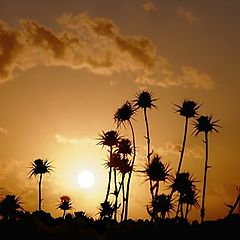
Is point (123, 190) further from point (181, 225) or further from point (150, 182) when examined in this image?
point (181, 225)

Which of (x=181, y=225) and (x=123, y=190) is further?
(x=123, y=190)

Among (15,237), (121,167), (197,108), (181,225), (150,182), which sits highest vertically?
(197,108)

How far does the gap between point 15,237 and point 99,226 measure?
228 centimetres

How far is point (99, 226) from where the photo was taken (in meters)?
15.2

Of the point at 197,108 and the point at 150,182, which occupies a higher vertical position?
the point at 197,108

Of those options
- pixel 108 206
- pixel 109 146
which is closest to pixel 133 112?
pixel 109 146

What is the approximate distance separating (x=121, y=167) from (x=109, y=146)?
1.98 metres

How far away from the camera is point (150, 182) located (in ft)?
106

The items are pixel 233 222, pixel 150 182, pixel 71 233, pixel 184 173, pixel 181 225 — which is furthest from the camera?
pixel 184 173

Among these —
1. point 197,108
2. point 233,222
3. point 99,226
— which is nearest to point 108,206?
point 197,108

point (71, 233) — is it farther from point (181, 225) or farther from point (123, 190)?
point (123, 190)

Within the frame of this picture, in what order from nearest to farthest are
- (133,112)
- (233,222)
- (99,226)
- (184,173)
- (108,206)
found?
(99,226) < (233,222) < (184,173) < (133,112) < (108,206)

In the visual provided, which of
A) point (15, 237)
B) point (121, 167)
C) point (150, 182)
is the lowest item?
point (15, 237)

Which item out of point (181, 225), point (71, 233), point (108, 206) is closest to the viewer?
point (71, 233)
